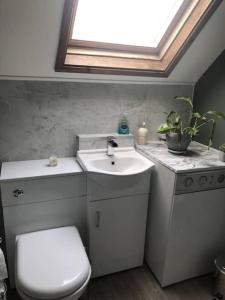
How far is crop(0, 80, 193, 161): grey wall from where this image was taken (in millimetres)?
1710

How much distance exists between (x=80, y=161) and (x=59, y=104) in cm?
45

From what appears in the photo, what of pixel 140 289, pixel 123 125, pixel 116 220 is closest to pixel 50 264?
pixel 116 220

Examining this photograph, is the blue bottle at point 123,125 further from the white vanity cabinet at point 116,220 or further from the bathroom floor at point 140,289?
the bathroom floor at point 140,289

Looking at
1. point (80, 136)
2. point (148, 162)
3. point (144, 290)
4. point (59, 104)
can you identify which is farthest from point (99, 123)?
point (144, 290)

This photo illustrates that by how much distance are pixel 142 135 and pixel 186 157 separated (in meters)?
0.44

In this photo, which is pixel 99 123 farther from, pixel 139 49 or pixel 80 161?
pixel 139 49

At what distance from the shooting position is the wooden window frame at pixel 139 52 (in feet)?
4.98

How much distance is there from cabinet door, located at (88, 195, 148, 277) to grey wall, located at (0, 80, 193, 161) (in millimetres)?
563

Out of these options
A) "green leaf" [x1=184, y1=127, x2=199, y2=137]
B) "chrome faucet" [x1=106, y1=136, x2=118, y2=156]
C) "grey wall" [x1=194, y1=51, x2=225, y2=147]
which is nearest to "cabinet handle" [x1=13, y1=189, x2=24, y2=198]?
"chrome faucet" [x1=106, y1=136, x2=118, y2=156]

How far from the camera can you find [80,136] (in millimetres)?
1883

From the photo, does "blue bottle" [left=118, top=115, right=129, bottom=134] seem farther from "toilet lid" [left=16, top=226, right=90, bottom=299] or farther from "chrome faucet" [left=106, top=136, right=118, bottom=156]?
"toilet lid" [left=16, top=226, right=90, bottom=299]

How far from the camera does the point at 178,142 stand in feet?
5.71

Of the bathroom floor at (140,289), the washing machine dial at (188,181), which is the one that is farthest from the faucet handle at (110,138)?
the bathroom floor at (140,289)

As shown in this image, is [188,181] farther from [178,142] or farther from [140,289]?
[140,289]
